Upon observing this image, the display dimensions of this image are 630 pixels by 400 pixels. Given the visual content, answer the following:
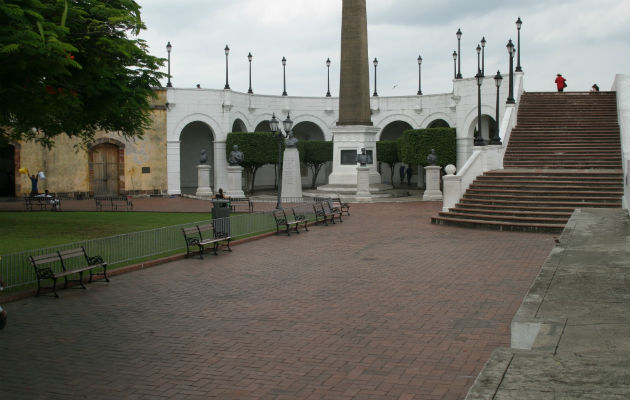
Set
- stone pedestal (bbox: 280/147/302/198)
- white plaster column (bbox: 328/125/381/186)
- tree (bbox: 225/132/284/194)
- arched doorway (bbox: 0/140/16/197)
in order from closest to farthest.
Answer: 1. stone pedestal (bbox: 280/147/302/198)
2. white plaster column (bbox: 328/125/381/186)
3. tree (bbox: 225/132/284/194)
4. arched doorway (bbox: 0/140/16/197)

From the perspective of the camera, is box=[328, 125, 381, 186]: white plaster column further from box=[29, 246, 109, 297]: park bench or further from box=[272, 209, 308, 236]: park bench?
box=[29, 246, 109, 297]: park bench

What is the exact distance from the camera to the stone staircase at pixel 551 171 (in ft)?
71.9

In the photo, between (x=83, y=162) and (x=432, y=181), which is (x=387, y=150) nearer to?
(x=432, y=181)

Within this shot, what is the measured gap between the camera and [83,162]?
41656 millimetres

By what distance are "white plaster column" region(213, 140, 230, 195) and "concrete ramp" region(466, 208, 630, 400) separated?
36.5 m

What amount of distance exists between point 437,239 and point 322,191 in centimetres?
1935

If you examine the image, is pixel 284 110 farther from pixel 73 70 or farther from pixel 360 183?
pixel 73 70

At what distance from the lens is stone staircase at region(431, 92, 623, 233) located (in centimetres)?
2191

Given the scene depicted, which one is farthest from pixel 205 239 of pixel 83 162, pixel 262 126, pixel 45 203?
pixel 262 126

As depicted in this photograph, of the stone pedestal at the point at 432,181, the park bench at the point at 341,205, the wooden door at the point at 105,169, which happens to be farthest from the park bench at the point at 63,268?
the wooden door at the point at 105,169

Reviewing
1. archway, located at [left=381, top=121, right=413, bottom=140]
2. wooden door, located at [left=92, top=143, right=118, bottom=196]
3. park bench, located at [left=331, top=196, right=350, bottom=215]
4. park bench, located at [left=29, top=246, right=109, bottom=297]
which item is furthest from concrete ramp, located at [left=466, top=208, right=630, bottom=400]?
archway, located at [left=381, top=121, right=413, bottom=140]

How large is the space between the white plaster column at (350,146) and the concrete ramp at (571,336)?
27.6 m

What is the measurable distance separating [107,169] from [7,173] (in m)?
7.92

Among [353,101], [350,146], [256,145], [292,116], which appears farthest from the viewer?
[292,116]
